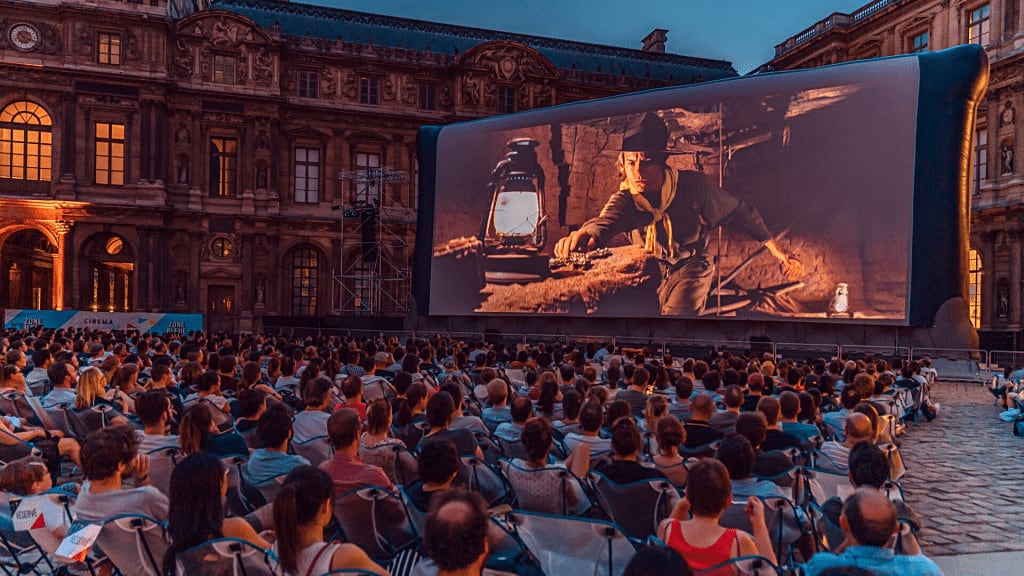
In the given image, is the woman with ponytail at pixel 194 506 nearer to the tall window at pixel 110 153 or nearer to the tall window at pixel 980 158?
the tall window at pixel 980 158

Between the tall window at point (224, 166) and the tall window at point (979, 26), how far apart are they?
3397 centimetres

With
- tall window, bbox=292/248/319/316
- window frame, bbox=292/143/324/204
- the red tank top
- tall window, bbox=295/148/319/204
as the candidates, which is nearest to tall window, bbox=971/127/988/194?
window frame, bbox=292/143/324/204

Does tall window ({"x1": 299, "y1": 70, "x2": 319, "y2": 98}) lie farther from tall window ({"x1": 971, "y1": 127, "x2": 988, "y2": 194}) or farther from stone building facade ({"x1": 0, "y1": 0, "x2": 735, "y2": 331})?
tall window ({"x1": 971, "y1": 127, "x2": 988, "y2": 194})

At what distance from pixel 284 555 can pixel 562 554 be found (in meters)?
1.45

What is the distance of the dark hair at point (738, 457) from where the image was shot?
464cm

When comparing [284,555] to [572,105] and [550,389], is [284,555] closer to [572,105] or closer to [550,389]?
A: [550,389]

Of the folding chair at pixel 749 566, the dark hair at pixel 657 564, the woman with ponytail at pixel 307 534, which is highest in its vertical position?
the dark hair at pixel 657 564

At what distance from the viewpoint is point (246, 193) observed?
3900 centimetres

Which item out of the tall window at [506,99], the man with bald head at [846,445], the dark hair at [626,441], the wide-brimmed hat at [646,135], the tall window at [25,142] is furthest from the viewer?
the tall window at [506,99]

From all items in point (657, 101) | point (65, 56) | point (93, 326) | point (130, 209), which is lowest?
point (93, 326)

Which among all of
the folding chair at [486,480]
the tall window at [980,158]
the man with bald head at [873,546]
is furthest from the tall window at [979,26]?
the man with bald head at [873,546]

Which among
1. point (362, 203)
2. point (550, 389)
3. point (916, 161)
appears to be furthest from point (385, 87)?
point (550, 389)

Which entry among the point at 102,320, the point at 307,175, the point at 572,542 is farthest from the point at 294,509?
the point at 307,175

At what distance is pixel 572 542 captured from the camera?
395 cm
